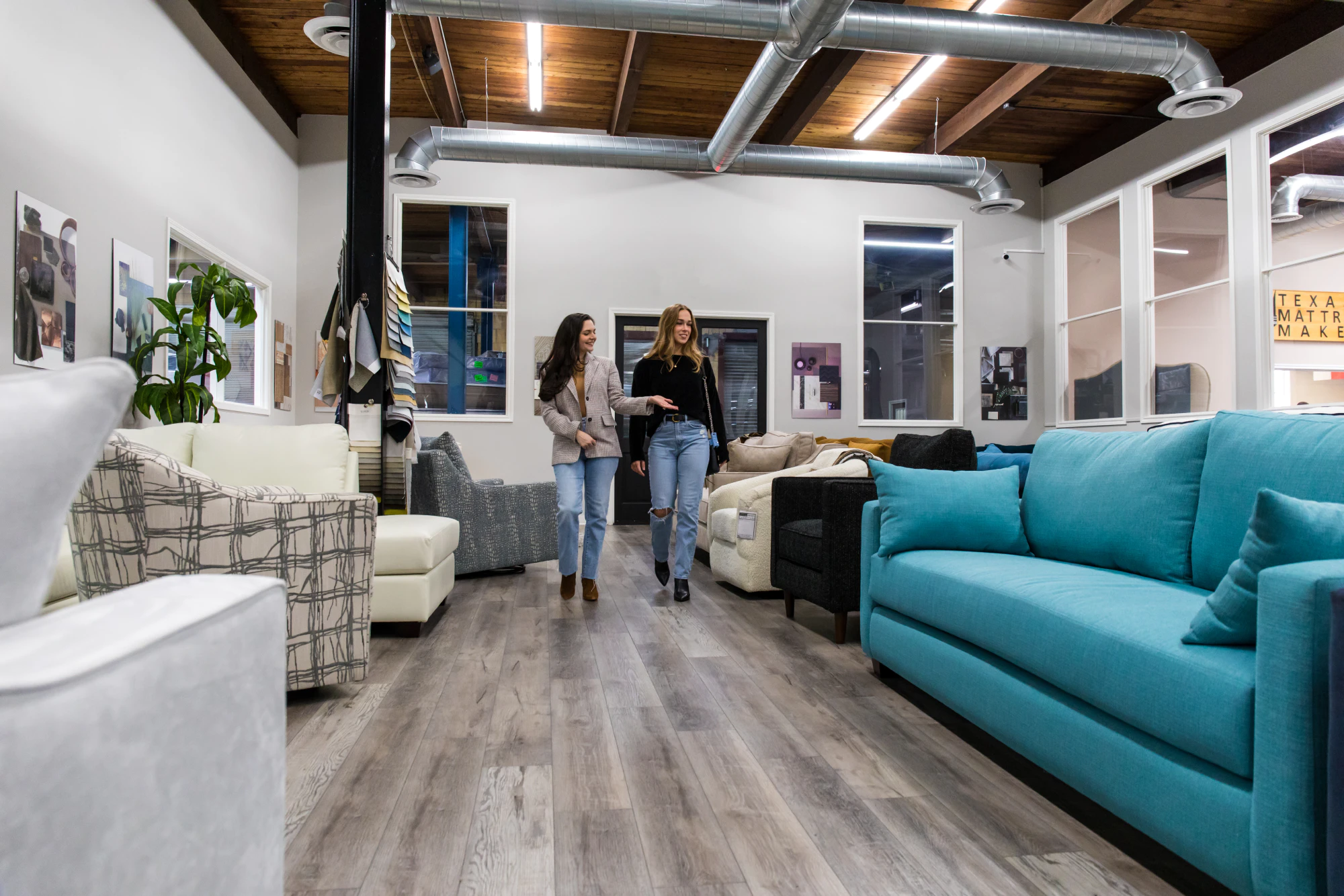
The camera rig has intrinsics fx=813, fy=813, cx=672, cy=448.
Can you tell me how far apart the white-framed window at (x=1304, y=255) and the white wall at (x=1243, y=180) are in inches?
1.7

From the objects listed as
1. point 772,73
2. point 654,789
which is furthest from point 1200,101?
point 654,789

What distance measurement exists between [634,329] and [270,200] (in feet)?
11.7

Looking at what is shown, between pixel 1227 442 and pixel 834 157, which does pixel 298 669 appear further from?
pixel 834 157

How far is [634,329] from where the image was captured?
8.59m

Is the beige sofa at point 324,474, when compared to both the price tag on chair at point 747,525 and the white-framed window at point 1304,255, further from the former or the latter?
the white-framed window at point 1304,255

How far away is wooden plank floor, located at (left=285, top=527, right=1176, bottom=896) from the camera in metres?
1.49

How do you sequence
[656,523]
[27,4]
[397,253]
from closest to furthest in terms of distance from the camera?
[27,4] < [656,523] < [397,253]

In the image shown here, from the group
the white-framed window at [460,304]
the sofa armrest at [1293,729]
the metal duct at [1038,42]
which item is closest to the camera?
the sofa armrest at [1293,729]

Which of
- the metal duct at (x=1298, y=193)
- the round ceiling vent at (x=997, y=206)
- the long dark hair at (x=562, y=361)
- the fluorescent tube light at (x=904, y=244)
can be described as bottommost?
the long dark hair at (x=562, y=361)

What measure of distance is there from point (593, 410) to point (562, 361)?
289 mm

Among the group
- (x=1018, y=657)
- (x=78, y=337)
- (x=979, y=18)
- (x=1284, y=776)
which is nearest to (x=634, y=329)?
(x=979, y=18)

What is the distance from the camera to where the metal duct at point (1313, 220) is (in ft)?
20.1

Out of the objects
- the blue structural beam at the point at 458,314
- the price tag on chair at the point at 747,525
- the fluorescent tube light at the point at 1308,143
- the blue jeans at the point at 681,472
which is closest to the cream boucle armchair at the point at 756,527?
the price tag on chair at the point at 747,525

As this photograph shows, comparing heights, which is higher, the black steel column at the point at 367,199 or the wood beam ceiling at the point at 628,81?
the wood beam ceiling at the point at 628,81
